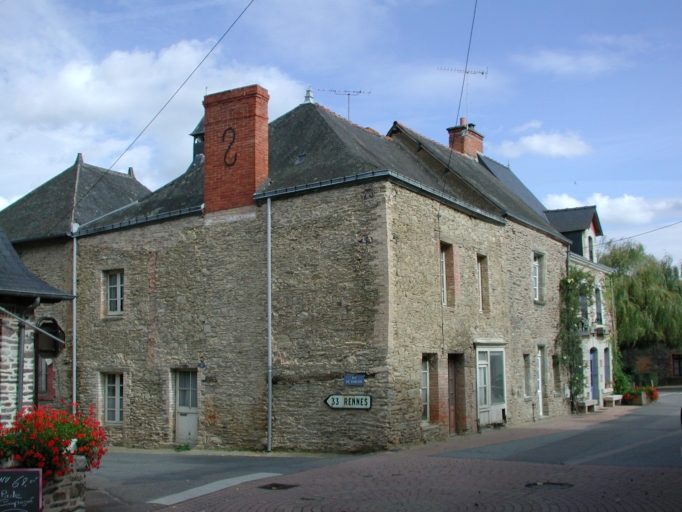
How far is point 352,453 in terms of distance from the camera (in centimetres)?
1374

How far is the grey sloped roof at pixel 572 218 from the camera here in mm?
25594

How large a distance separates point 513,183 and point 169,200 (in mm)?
13535

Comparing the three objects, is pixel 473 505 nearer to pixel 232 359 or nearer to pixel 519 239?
pixel 232 359

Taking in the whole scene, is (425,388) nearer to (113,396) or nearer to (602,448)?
(602,448)

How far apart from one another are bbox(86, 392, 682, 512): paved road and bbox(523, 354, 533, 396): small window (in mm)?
4221

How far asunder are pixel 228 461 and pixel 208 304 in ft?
12.9

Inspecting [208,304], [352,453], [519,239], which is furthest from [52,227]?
[519,239]

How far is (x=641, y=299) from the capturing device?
34.9m

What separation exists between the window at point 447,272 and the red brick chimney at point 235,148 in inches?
176

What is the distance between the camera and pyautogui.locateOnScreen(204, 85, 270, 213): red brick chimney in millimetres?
16141

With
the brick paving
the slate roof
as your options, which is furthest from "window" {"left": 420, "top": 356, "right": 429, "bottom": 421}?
the slate roof

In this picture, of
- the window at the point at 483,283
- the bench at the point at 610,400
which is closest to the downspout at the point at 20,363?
the window at the point at 483,283

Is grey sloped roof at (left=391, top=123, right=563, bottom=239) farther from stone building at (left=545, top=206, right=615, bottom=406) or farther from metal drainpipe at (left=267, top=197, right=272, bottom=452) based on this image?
metal drainpipe at (left=267, top=197, right=272, bottom=452)

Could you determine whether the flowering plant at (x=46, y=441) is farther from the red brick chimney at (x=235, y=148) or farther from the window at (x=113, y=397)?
the window at (x=113, y=397)
